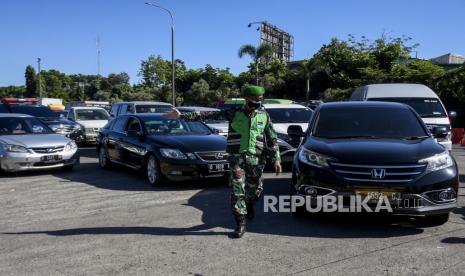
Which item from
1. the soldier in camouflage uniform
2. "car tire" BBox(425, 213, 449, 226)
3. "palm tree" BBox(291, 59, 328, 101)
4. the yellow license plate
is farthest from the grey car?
"palm tree" BBox(291, 59, 328, 101)

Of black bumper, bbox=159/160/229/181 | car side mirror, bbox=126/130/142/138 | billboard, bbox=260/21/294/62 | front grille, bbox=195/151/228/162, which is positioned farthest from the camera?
billboard, bbox=260/21/294/62

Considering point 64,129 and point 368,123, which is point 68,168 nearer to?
point 64,129

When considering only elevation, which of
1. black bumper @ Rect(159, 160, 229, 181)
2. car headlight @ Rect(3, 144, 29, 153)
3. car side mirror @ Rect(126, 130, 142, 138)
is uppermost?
car side mirror @ Rect(126, 130, 142, 138)

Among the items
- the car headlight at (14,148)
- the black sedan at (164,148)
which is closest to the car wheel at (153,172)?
the black sedan at (164,148)

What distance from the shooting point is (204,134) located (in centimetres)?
1027

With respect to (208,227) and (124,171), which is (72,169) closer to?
(124,171)

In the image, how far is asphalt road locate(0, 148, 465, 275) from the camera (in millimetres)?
4699

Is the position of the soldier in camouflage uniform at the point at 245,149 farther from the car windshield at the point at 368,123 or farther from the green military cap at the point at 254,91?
the car windshield at the point at 368,123

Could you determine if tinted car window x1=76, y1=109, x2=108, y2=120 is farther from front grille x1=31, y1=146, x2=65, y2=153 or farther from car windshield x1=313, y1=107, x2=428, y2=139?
car windshield x1=313, y1=107, x2=428, y2=139

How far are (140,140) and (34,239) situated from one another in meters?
4.45

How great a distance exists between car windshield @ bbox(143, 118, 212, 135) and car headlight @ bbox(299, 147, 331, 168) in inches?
172

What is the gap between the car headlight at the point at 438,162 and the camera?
5.76m

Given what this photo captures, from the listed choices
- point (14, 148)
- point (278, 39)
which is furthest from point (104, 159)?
point (278, 39)

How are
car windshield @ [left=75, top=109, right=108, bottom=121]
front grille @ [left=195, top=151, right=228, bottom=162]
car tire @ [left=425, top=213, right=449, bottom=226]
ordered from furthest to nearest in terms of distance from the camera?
car windshield @ [left=75, top=109, right=108, bottom=121] → front grille @ [left=195, top=151, right=228, bottom=162] → car tire @ [left=425, top=213, right=449, bottom=226]
